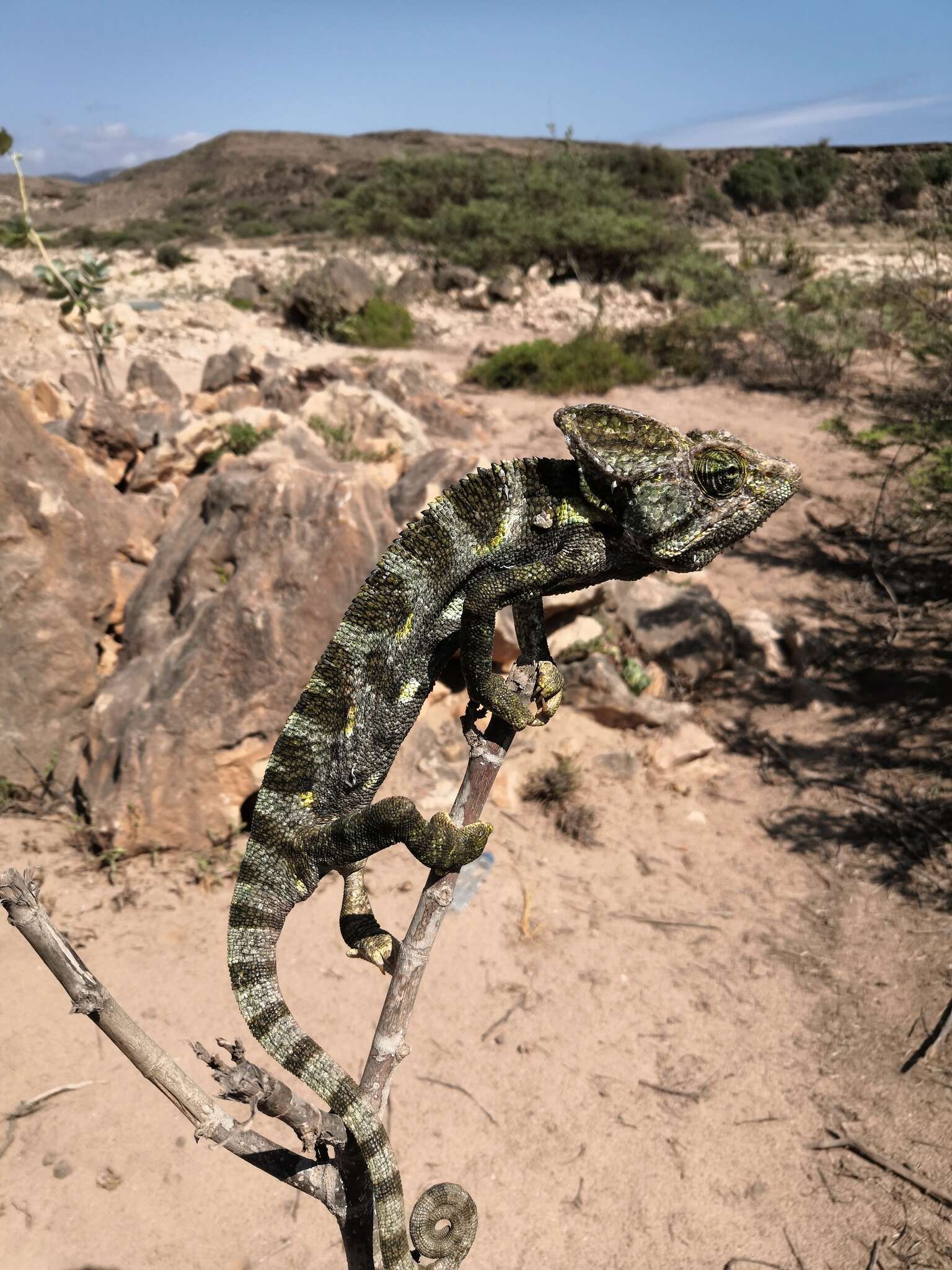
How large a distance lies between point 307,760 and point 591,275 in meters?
26.9

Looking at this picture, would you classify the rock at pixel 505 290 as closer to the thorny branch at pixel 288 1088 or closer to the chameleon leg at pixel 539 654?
the chameleon leg at pixel 539 654

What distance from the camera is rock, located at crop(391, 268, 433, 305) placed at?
907 inches

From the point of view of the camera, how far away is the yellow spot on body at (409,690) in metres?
2.16

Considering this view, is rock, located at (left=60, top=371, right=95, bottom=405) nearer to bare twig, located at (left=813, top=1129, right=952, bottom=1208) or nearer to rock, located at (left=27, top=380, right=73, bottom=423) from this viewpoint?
rock, located at (left=27, top=380, right=73, bottom=423)

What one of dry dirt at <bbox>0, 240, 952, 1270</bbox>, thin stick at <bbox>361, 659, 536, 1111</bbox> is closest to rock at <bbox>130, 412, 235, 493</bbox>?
dry dirt at <bbox>0, 240, 952, 1270</bbox>

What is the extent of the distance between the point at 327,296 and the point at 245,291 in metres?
5.06

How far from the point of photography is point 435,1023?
491 cm

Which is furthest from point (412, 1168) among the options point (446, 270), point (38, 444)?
point (446, 270)

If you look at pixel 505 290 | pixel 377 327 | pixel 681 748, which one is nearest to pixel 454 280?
pixel 505 290

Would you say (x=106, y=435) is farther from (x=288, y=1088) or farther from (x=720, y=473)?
(x=720, y=473)

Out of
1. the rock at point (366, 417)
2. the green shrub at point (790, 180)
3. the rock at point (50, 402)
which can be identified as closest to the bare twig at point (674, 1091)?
the rock at point (366, 417)

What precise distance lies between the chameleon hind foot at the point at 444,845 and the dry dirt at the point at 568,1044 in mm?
2840

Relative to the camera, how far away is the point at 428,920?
2047mm

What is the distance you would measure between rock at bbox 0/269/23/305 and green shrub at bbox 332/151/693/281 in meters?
12.8
